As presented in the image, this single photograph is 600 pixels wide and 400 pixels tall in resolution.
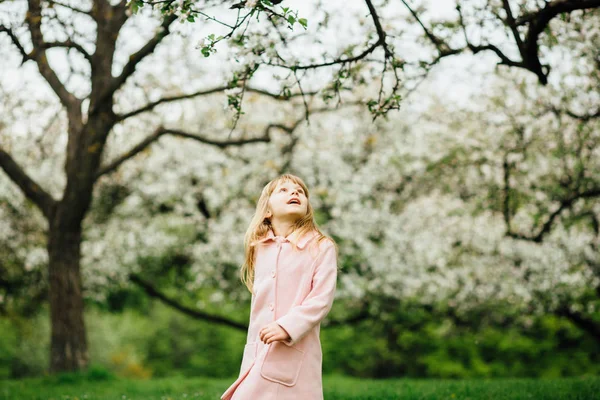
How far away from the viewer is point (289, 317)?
3203mm

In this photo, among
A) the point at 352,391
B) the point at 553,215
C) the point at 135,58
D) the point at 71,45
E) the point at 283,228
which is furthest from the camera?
the point at 553,215

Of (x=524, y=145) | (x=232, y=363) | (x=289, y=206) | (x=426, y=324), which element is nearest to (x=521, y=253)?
(x=524, y=145)

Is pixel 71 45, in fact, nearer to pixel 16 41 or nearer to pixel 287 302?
pixel 16 41

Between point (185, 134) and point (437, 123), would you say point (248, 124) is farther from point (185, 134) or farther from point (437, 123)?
point (437, 123)

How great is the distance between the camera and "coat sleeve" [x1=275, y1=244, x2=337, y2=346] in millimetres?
3178

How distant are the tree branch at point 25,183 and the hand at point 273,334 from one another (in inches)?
288

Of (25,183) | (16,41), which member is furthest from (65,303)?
(16,41)

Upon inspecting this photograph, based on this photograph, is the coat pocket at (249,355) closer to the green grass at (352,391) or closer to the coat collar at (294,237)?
the coat collar at (294,237)

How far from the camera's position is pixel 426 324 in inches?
625

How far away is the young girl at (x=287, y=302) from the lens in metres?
3.23

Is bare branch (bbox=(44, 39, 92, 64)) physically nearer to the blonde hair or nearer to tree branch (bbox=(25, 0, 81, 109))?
tree branch (bbox=(25, 0, 81, 109))

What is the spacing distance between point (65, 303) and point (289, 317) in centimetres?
706

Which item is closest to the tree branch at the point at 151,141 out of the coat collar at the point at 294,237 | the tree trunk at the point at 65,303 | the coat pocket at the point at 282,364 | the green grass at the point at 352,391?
the tree trunk at the point at 65,303

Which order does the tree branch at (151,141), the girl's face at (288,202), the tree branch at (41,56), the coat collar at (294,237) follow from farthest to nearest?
1. the tree branch at (151,141)
2. the tree branch at (41,56)
3. the girl's face at (288,202)
4. the coat collar at (294,237)
